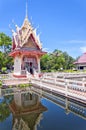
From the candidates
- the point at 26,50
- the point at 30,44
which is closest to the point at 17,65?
the point at 26,50

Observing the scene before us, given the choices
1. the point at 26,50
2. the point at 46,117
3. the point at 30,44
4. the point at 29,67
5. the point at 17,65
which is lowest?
the point at 46,117

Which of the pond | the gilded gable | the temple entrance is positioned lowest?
the pond

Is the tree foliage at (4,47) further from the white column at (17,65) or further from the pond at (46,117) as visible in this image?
the pond at (46,117)

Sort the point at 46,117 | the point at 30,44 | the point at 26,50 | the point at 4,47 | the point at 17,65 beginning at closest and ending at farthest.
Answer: the point at 46,117
the point at 26,50
the point at 17,65
the point at 30,44
the point at 4,47

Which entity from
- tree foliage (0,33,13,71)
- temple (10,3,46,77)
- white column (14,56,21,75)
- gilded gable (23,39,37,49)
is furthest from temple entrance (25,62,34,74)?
tree foliage (0,33,13,71)

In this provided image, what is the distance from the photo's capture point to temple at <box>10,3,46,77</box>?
2083cm

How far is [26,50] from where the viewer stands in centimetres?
2069

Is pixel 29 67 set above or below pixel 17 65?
below

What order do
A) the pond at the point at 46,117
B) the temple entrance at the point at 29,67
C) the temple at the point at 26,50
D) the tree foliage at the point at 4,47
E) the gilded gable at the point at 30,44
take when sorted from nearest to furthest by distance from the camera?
the pond at the point at 46,117 < the temple at the point at 26,50 < the gilded gable at the point at 30,44 < the temple entrance at the point at 29,67 < the tree foliage at the point at 4,47

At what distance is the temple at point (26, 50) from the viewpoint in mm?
20828

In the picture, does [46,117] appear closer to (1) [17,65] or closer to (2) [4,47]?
(1) [17,65]

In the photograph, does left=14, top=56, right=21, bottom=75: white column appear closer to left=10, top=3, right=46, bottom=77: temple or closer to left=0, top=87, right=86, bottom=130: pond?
left=10, top=3, right=46, bottom=77: temple

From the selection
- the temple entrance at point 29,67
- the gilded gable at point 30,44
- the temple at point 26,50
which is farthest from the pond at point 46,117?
the gilded gable at point 30,44

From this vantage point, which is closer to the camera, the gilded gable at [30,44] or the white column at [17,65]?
the white column at [17,65]
